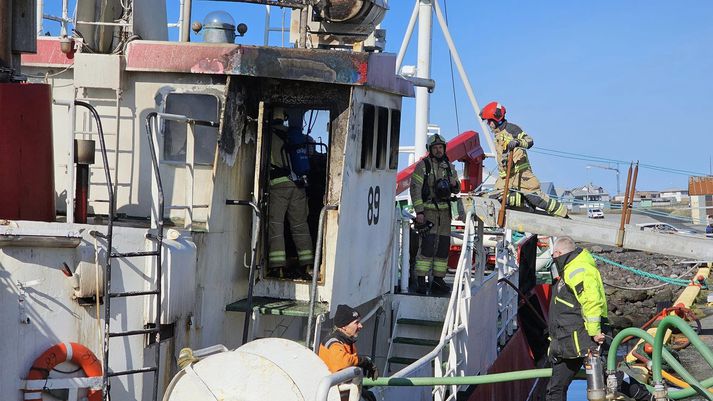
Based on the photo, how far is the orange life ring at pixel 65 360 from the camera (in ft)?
21.3

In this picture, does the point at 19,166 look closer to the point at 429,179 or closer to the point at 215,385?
the point at 215,385

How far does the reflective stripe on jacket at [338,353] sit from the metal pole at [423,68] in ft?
31.2

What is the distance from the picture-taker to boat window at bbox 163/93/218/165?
851cm

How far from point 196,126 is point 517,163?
4073 millimetres

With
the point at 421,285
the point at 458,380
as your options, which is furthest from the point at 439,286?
the point at 458,380

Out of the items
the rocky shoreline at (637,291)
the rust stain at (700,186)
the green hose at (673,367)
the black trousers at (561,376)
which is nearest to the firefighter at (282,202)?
the black trousers at (561,376)

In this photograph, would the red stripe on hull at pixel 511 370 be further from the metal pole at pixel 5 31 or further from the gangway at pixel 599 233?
the metal pole at pixel 5 31

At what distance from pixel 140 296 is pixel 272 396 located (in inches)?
71.6

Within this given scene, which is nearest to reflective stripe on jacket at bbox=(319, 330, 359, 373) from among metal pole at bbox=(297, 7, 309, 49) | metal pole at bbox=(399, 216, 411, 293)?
metal pole at bbox=(297, 7, 309, 49)

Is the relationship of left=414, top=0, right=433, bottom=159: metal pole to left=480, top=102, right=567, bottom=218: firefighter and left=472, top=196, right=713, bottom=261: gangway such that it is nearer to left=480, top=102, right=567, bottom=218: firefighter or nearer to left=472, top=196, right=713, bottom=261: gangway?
left=480, top=102, right=567, bottom=218: firefighter

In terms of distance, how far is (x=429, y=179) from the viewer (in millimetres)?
10977

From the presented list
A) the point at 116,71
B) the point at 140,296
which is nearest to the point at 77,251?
the point at 140,296

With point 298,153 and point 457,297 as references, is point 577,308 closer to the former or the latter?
point 457,297

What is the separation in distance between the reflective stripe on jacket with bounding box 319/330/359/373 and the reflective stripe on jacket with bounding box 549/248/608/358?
8.18 ft
